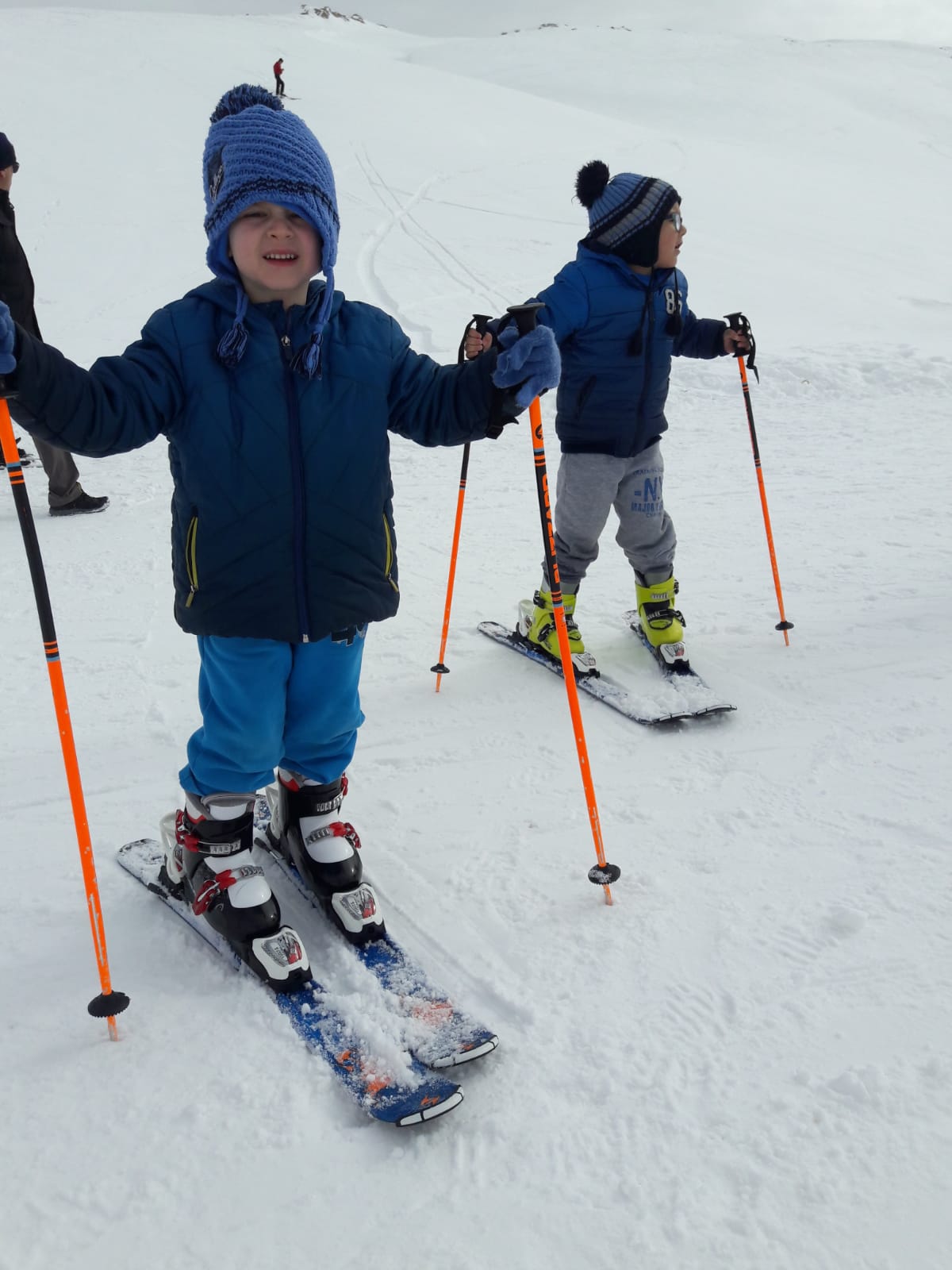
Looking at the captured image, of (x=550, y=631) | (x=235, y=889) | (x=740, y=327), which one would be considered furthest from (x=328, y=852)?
(x=740, y=327)

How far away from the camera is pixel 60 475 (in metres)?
6.17

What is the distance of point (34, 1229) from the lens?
6.04 feet

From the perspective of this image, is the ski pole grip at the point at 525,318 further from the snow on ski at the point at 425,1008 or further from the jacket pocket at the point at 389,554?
the snow on ski at the point at 425,1008

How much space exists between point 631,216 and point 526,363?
5.50 ft

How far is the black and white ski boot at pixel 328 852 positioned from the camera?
2.64 m

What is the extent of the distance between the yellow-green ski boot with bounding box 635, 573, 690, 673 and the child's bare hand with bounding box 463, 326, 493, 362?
1818 mm

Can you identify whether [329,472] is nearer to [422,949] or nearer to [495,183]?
[422,949]

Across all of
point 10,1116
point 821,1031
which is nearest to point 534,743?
point 821,1031

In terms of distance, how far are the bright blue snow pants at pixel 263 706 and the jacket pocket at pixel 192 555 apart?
164 millimetres

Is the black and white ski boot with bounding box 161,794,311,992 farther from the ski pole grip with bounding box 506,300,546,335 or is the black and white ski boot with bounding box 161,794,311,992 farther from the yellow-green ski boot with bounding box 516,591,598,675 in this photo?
the yellow-green ski boot with bounding box 516,591,598,675

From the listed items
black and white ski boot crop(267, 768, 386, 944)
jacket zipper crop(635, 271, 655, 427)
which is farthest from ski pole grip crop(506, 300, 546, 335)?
jacket zipper crop(635, 271, 655, 427)

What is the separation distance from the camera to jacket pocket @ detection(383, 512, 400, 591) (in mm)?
2562

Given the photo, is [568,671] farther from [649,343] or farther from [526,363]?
[649,343]

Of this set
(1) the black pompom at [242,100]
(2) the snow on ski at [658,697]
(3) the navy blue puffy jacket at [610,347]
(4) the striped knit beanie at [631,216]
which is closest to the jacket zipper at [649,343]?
(3) the navy blue puffy jacket at [610,347]
